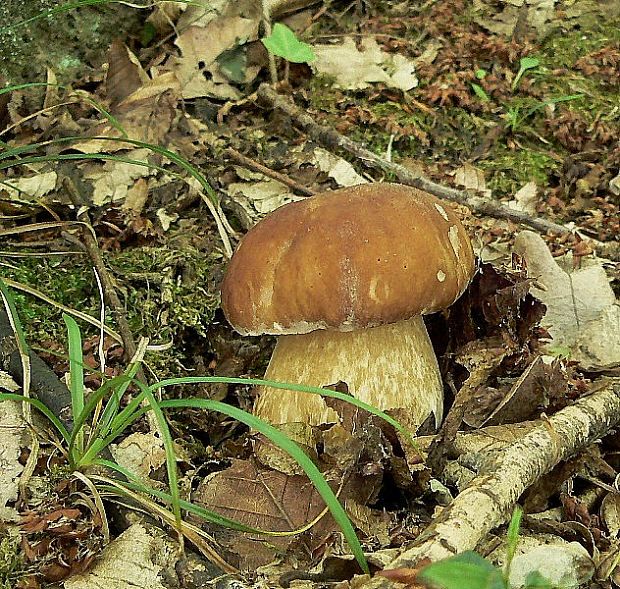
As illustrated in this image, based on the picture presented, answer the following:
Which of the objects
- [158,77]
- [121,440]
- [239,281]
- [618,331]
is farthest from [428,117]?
[121,440]

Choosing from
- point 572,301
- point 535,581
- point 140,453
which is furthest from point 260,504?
point 572,301

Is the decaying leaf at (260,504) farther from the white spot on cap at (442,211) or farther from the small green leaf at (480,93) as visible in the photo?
the small green leaf at (480,93)

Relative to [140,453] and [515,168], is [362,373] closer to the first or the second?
[140,453]

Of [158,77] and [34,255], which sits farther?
[158,77]

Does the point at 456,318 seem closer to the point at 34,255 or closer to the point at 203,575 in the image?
the point at 203,575

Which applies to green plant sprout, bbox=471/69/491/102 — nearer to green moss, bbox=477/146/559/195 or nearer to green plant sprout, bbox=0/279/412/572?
green moss, bbox=477/146/559/195
